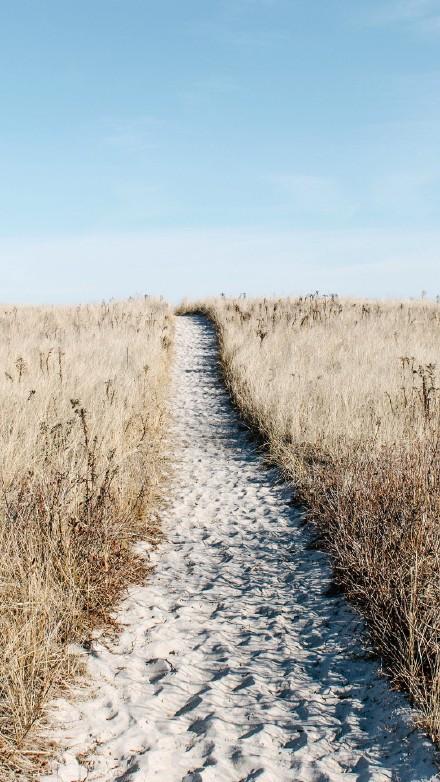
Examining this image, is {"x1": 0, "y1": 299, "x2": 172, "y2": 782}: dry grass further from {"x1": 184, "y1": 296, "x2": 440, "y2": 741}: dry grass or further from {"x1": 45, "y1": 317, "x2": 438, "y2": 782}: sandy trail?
{"x1": 184, "y1": 296, "x2": 440, "y2": 741}: dry grass

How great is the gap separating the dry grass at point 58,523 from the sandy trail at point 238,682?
0.66 feet

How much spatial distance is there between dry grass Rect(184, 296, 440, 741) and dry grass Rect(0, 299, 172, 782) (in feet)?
5.10

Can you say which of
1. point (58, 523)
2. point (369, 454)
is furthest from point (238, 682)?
point (369, 454)

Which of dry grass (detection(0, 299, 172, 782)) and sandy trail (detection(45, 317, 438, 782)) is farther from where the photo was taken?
dry grass (detection(0, 299, 172, 782))

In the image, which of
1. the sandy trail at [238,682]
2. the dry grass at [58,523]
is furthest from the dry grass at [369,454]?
the dry grass at [58,523]

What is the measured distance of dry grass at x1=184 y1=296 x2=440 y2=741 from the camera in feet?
11.2

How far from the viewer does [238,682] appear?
341 centimetres

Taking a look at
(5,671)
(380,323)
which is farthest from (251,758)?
(380,323)

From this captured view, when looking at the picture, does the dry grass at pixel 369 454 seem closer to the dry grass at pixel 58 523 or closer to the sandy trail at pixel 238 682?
the sandy trail at pixel 238 682

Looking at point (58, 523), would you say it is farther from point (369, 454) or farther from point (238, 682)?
point (369, 454)

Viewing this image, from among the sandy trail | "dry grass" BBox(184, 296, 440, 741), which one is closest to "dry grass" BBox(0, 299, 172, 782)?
the sandy trail

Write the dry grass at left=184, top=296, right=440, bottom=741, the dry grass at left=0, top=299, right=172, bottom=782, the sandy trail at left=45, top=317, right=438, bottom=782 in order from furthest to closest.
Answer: the dry grass at left=184, top=296, right=440, bottom=741, the dry grass at left=0, top=299, right=172, bottom=782, the sandy trail at left=45, top=317, right=438, bottom=782

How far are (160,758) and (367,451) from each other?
13.0ft

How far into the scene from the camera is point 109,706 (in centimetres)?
312
